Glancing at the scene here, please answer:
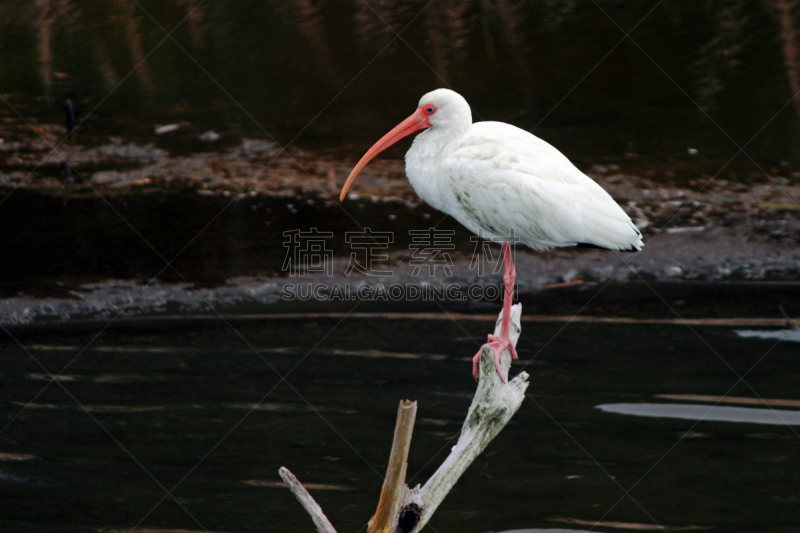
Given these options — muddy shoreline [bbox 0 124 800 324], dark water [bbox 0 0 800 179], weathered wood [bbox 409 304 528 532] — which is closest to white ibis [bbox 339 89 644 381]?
weathered wood [bbox 409 304 528 532]

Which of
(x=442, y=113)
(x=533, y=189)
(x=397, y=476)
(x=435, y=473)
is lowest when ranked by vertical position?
(x=435, y=473)

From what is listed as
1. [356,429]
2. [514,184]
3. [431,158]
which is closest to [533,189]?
[514,184]

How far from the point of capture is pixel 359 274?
10.4 metres

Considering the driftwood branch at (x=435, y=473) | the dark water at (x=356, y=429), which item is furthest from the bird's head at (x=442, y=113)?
the dark water at (x=356, y=429)

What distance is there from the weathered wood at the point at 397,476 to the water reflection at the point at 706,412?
379 centimetres

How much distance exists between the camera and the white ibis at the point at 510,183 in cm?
632

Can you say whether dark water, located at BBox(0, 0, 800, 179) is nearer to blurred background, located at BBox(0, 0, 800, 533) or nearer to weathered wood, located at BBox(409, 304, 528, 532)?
blurred background, located at BBox(0, 0, 800, 533)

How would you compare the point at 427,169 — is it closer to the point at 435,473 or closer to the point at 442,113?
the point at 442,113

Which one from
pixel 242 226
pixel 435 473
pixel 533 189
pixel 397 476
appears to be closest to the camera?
pixel 397 476

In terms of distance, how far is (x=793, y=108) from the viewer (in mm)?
13508

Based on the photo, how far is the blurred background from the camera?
24.2 feet

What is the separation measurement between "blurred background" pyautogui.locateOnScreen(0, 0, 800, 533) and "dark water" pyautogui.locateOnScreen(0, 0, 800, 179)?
0.06 meters

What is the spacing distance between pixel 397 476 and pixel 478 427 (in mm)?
670

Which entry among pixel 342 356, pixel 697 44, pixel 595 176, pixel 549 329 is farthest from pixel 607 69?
pixel 342 356
